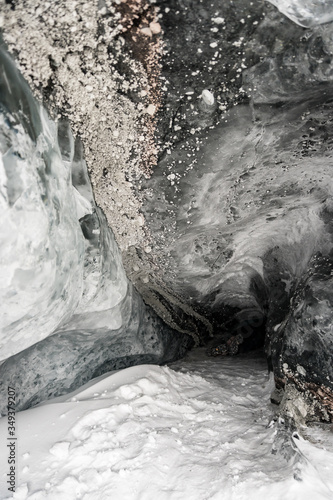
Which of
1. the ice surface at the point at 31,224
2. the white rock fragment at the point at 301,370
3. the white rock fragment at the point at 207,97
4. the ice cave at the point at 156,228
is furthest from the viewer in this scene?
the white rock fragment at the point at 301,370

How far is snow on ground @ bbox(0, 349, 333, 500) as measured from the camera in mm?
1435

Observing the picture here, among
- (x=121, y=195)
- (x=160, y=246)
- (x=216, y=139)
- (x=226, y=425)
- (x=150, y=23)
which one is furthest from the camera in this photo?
(x=160, y=246)

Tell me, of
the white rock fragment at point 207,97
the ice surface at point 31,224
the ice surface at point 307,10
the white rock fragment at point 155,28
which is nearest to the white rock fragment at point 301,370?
the ice surface at point 31,224

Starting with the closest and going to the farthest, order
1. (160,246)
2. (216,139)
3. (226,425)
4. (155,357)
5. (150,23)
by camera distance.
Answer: (150,23)
(216,139)
(226,425)
(160,246)
(155,357)

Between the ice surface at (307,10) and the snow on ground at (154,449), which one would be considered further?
the snow on ground at (154,449)

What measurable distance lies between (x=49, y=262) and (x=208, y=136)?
0.84 metres

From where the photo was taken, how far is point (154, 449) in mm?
1616

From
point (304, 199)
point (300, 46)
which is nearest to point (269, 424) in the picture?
point (304, 199)

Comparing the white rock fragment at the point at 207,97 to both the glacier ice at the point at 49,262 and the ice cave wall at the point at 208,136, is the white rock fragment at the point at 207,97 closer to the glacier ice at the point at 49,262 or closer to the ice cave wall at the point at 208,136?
the ice cave wall at the point at 208,136

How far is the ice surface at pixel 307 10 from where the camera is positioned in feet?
3.65

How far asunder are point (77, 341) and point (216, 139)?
1.43m

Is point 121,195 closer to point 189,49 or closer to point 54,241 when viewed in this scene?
point 54,241

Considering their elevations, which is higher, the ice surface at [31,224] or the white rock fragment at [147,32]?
the white rock fragment at [147,32]

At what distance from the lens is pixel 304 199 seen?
202 cm
